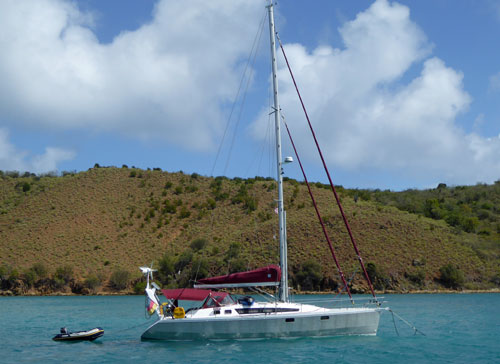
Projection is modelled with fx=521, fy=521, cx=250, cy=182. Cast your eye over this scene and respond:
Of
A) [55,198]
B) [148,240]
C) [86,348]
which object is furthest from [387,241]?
[55,198]

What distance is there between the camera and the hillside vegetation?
60.1 meters

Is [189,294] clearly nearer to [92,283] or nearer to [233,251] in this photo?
[233,251]

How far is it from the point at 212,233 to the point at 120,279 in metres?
15.8

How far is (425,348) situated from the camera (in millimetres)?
20922

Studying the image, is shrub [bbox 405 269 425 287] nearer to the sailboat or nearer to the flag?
the sailboat

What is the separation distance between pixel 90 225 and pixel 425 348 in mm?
65941

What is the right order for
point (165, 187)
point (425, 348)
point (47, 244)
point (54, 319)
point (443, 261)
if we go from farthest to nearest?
1. point (165, 187)
2. point (47, 244)
3. point (443, 261)
4. point (54, 319)
5. point (425, 348)

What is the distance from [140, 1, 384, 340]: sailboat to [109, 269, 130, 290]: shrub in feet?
141

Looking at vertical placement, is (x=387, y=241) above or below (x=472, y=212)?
below

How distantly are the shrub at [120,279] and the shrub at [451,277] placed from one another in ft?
121

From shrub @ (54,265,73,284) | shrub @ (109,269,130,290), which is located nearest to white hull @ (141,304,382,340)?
shrub @ (109,269,130,290)

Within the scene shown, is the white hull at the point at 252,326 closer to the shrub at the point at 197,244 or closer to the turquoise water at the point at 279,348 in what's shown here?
the turquoise water at the point at 279,348

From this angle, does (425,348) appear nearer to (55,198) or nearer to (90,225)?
(90,225)

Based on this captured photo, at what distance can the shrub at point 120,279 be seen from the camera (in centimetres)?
6309
